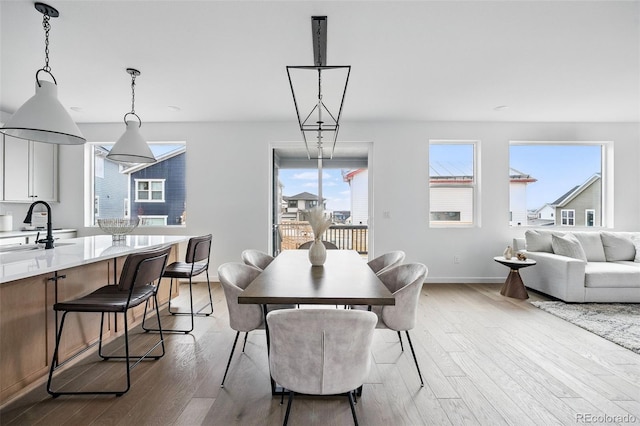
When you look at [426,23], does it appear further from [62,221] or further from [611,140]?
[62,221]

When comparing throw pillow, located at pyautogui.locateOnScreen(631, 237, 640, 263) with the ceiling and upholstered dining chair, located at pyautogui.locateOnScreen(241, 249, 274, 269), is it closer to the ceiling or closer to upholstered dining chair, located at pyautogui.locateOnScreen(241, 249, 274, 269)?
the ceiling

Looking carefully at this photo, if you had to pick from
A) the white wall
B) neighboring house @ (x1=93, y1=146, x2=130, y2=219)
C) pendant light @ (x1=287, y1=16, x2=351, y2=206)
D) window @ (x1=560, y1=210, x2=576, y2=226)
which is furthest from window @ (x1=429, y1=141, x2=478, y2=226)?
neighboring house @ (x1=93, y1=146, x2=130, y2=219)

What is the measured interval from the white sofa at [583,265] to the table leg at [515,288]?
0.32m

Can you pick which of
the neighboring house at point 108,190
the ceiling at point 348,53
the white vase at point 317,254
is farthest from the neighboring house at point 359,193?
the neighboring house at point 108,190

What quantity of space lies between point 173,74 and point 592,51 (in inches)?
155

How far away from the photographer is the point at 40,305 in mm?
2016

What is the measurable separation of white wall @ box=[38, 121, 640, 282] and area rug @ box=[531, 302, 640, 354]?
52.9 inches

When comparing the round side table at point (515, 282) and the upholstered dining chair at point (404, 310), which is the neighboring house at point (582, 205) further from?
the upholstered dining chair at point (404, 310)

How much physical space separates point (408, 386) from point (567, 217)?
4787 millimetres

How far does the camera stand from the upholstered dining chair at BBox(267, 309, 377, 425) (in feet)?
4.46

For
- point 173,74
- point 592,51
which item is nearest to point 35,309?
point 173,74

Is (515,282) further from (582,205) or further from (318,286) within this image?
(318,286)

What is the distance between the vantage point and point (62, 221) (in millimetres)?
5012

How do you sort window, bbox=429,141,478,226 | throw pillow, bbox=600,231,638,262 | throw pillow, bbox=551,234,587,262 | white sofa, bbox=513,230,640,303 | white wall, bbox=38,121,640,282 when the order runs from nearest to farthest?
white sofa, bbox=513,230,640,303 < throw pillow, bbox=551,234,587,262 < throw pillow, bbox=600,231,638,262 < white wall, bbox=38,121,640,282 < window, bbox=429,141,478,226
